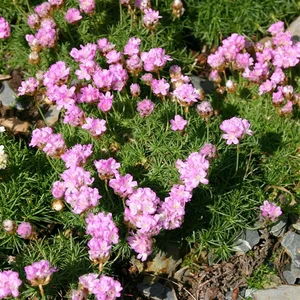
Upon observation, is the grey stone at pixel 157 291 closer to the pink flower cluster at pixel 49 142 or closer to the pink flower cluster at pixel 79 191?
the pink flower cluster at pixel 79 191

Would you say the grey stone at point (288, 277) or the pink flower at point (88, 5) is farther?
the pink flower at point (88, 5)

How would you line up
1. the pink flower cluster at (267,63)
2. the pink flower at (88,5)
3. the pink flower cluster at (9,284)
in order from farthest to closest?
the pink flower at (88,5) < the pink flower cluster at (267,63) < the pink flower cluster at (9,284)

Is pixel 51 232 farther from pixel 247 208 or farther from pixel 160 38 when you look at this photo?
pixel 160 38

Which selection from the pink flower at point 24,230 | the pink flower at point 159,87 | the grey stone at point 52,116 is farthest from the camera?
the grey stone at point 52,116

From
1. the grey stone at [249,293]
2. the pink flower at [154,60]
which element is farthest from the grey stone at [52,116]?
the grey stone at [249,293]

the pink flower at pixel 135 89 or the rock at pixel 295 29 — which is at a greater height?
the pink flower at pixel 135 89

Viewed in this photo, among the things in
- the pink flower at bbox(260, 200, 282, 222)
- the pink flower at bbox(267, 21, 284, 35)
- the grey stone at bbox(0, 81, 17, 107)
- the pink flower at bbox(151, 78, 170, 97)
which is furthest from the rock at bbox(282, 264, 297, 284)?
the grey stone at bbox(0, 81, 17, 107)

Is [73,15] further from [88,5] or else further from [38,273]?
[38,273]
